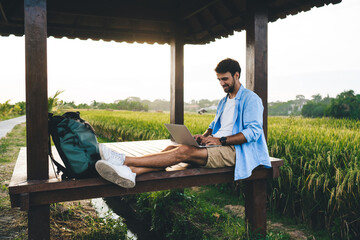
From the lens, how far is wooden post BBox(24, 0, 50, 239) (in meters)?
2.58

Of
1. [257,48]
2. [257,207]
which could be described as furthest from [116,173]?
[257,48]

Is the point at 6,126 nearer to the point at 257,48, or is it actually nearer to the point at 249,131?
the point at 257,48

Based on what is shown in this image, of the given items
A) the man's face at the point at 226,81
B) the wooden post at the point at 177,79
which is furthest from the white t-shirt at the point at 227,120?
the wooden post at the point at 177,79

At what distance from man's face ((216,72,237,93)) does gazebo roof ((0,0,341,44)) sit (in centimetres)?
128

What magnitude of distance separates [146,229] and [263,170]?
2170 mm

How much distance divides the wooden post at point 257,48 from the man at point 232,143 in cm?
31

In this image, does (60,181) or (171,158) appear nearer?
(60,181)

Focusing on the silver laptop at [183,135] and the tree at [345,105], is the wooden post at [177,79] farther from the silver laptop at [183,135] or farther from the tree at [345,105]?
the tree at [345,105]

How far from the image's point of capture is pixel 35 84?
2.59 m

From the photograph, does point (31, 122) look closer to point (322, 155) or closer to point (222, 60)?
point (222, 60)

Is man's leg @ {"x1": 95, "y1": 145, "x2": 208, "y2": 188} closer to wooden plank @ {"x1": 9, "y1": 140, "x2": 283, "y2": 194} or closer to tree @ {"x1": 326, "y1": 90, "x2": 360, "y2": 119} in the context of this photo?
wooden plank @ {"x1": 9, "y1": 140, "x2": 283, "y2": 194}

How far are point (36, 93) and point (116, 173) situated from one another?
0.92 meters

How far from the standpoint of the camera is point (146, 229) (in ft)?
15.6

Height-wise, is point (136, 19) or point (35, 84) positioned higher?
point (136, 19)
